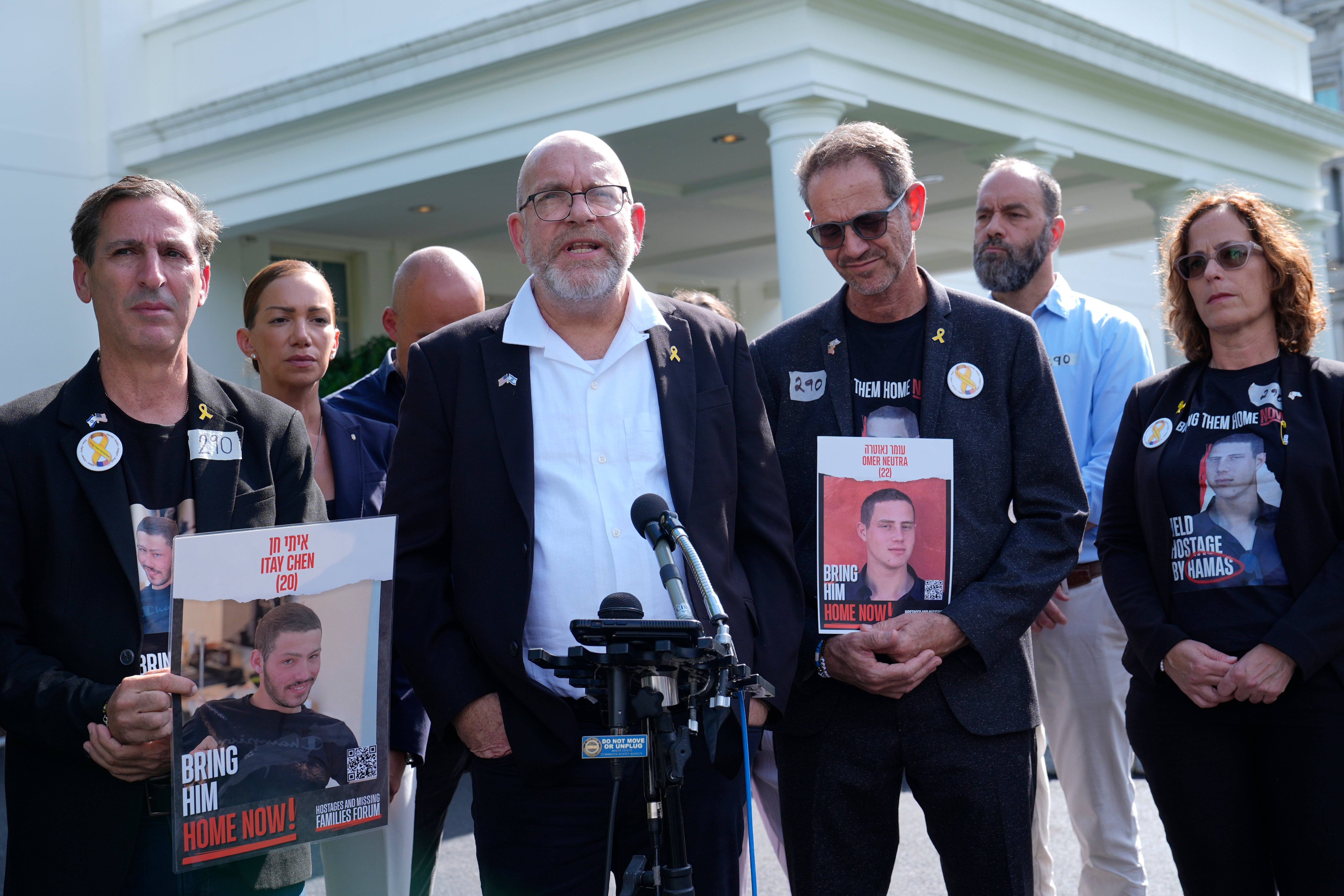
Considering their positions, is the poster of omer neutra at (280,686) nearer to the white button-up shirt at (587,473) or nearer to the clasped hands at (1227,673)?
the white button-up shirt at (587,473)

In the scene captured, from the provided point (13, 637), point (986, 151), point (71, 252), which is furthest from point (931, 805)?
point (71, 252)

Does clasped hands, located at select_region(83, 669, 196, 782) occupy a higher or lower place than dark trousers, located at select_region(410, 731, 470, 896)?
higher

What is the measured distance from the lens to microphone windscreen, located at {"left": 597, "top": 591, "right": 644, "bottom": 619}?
6.56ft

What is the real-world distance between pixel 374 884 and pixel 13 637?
168 cm

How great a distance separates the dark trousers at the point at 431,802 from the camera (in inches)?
141

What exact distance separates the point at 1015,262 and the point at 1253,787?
2001 mm

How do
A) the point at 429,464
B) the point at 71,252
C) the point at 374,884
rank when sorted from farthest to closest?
the point at 71,252
the point at 374,884
the point at 429,464

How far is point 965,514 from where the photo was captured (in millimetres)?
2973

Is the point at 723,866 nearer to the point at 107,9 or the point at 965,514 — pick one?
the point at 965,514

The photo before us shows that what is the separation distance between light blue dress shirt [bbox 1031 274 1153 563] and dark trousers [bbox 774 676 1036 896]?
1.46m

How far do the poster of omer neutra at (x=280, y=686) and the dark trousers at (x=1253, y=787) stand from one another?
2047 mm

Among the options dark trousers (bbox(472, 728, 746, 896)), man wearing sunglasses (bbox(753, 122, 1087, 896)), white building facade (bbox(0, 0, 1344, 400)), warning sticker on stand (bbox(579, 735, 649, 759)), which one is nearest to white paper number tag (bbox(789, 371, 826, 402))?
man wearing sunglasses (bbox(753, 122, 1087, 896))

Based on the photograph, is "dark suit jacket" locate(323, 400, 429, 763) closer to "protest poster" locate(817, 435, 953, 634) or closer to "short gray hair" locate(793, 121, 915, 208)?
"protest poster" locate(817, 435, 953, 634)

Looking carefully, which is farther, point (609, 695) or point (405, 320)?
point (405, 320)
